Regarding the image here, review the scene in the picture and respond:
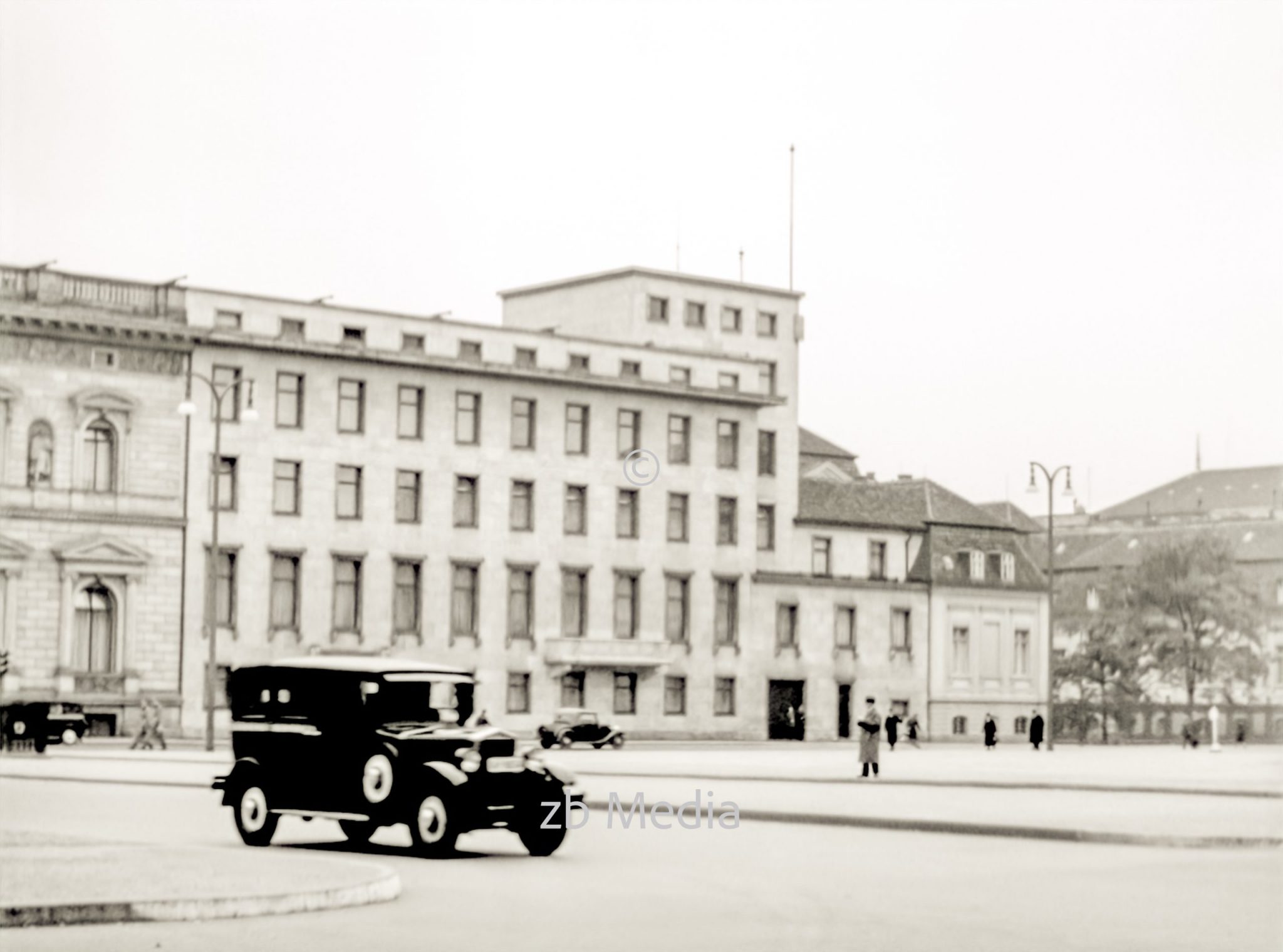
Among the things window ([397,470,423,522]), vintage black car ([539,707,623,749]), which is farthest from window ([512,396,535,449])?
vintage black car ([539,707,623,749])

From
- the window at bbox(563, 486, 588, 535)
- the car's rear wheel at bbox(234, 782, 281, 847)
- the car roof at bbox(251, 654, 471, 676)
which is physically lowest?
the car's rear wheel at bbox(234, 782, 281, 847)

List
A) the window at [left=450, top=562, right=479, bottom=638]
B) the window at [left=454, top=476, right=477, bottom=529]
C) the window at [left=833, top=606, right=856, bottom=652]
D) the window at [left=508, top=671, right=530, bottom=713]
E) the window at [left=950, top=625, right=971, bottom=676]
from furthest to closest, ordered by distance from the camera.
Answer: the window at [left=833, top=606, right=856, bottom=652] → the window at [left=950, top=625, right=971, bottom=676] → the window at [left=454, top=476, right=477, bottom=529] → the window at [left=450, top=562, right=479, bottom=638] → the window at [left=508, top=671, right=530, bottom=713]

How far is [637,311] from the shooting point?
1446 inches

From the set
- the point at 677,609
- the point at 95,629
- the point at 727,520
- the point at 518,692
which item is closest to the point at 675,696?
the point at 677,609

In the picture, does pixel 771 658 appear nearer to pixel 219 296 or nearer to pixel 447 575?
pixel 447 575

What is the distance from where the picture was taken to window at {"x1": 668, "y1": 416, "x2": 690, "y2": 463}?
4172 cm

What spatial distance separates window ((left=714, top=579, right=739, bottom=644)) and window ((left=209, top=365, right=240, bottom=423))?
10.2 metres

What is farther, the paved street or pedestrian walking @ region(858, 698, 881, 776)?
pedestrian walking @ region(858, 698, 881, 776)

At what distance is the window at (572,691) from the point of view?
3784cm

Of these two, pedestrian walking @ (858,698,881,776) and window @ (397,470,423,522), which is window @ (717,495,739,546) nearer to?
pedestrian walking @ (858,698,881,776)

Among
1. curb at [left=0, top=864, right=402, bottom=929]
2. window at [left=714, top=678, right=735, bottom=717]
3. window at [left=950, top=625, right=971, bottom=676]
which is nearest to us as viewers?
curb at [left=0, top=864, right=402, bottom=929]

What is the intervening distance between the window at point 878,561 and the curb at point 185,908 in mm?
40583

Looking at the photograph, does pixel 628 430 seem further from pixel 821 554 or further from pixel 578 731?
pixel 821 554

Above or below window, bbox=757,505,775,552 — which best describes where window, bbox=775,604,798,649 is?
below
